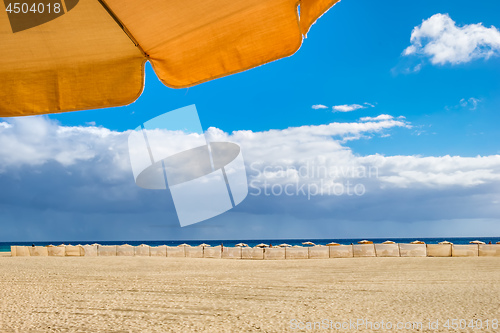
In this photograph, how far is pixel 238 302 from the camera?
272 inches

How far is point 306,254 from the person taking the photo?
62.8ft

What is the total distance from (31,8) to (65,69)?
399 mm

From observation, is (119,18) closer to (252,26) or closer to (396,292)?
(252,26)

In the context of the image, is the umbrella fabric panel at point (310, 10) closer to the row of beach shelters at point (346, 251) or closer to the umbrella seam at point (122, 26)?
the umbrella seam at point (122, 26)

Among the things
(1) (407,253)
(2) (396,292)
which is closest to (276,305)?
(2) (396,292)

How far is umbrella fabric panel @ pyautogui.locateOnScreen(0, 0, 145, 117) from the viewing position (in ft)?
8.18

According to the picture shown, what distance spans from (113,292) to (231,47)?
7102mm

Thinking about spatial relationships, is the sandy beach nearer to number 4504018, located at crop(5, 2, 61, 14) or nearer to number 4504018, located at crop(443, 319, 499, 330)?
number 4504018, located at crop(443, 319, 499, 330)

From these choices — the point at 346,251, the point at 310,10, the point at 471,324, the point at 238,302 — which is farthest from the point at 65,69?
the point at 346,251

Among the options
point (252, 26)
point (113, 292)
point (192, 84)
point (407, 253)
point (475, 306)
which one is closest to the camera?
point (252, 26)
